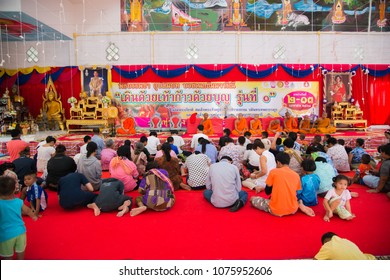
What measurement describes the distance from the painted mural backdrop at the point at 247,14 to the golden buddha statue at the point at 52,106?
10.6 ft

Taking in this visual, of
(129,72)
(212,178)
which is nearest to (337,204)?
(212,178)

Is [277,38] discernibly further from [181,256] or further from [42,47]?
[181,256]

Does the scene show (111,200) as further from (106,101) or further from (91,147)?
(106,101)

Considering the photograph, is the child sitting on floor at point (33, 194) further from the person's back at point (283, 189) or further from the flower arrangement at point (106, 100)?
the flower arrangement at point (106, 100)

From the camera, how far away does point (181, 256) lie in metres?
2.59

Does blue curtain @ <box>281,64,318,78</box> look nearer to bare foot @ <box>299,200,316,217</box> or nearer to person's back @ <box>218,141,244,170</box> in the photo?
person's back @ <box>218,141,244,170</box>

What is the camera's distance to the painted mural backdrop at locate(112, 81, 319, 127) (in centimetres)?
1056

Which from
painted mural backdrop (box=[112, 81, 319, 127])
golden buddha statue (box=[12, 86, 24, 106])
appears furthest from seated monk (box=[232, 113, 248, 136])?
golden buddha statue (box=[12, 86, 24, 106])

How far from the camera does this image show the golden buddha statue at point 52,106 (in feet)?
33.4

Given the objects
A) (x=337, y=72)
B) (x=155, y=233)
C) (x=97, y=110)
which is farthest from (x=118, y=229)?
(x=337, y=72)

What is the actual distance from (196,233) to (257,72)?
8379 mm

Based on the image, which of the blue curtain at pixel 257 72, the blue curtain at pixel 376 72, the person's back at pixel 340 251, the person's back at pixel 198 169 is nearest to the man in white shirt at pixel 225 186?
the person's back at pixel 198 169

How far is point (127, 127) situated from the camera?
957 cm

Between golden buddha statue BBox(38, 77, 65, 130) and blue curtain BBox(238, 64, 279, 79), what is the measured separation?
Answer: 20.3ft
